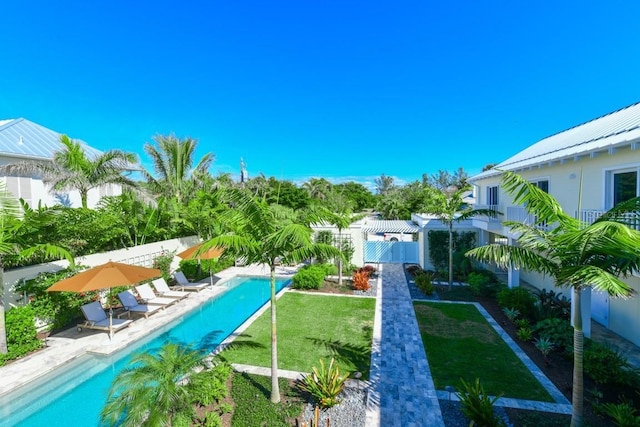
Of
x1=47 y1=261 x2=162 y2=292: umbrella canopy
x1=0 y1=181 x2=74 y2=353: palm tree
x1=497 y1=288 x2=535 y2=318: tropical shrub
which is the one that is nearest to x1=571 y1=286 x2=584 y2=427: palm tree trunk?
x1=497 y1=288 x2=535 y2=318: tropical shrub

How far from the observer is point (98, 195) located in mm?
22734

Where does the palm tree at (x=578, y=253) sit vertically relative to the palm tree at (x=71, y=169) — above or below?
below

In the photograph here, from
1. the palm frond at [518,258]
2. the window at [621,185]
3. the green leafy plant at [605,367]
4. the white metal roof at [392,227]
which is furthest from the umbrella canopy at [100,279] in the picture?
the white metal roof at [392,227]

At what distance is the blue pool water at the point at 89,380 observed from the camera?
270 inches

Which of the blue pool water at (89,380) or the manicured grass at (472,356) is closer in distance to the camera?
the blue pool water at (89,380)

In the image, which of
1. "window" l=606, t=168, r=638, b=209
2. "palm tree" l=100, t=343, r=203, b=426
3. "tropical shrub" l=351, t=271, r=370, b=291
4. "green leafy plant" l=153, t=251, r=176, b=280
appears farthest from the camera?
"green leafy plant" l=153, t=251, r=176, b=280

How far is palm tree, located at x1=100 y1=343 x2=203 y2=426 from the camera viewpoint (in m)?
4.92

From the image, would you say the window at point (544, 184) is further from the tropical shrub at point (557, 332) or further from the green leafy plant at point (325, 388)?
the green leafy plant at point (325, 388)

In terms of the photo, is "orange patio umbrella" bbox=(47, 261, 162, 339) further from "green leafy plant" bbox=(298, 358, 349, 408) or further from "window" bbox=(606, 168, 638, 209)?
"window" bbox=(606, 168, 638, 209)

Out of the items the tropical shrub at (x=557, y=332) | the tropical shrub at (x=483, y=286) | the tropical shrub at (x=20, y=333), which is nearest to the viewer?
the tropical shrub at (x=557, y=332)

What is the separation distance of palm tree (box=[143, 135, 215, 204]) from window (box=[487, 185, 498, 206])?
24.1m

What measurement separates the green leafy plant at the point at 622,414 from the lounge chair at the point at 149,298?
609 inches

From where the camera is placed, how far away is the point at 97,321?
11289 millimetres

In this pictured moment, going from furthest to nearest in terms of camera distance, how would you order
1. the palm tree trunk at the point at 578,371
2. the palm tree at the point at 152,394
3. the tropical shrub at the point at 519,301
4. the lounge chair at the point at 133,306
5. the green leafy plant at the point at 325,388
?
the lounge chair at the point at 133,306 → the tropical shrub at the point at 519,301 → the green leafy plant at the point at 325,388 → the palm tree trunk at the point at 578,371 → the palm tree at the point at 152,394
